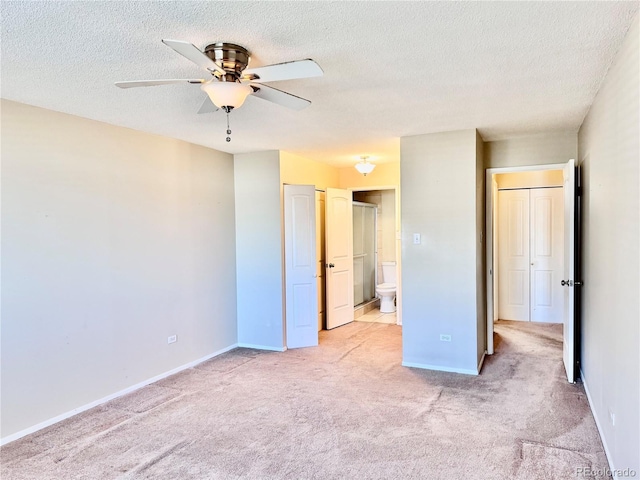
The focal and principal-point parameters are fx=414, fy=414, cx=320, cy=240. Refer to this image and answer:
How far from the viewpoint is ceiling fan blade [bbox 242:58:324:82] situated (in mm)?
1891

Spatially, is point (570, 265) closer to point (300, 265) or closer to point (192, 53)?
point (300, 265)

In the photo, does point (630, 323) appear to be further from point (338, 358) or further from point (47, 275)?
point (47, 275)

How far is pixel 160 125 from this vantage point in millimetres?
3617

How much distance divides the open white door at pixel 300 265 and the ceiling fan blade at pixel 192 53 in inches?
118

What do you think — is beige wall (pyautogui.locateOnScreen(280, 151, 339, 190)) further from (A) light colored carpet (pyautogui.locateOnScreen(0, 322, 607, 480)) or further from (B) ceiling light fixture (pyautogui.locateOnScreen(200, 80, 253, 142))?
(B) ceiling light fixture (pyautogui.locateOnScreen(200, 80, 253, 142))

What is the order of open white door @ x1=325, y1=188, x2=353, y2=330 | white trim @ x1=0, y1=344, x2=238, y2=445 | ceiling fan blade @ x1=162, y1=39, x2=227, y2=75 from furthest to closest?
open white door @ x1=325, y1=188, x2=353, y2=330, white trim @ x1=0, y1=344, x2=238, y2=445, ceiling fan blade @ x1=162, y1=39, x2=227, y2=75

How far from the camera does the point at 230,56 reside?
81.4 inches

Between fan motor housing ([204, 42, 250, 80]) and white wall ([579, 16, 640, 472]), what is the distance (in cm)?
180

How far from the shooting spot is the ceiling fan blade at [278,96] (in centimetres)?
223

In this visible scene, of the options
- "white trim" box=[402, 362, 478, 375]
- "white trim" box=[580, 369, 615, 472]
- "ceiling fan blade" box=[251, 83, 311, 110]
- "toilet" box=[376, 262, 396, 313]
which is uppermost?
"ceiling fan blade" box=[251, 83, 311, 110]

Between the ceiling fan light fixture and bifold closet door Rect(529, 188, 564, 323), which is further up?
the ceiling fan light fixture

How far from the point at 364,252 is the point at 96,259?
4524 millimetres

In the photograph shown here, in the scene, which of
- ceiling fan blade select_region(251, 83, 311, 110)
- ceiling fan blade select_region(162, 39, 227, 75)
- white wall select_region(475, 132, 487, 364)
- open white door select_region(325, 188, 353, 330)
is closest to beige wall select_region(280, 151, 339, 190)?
open white door select_region(325, 188, 353, 330)

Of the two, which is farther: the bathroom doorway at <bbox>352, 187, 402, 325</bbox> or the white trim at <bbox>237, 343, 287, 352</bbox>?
the bathroom doorway at <bbox>352, 187, 402, 325</bbox>
